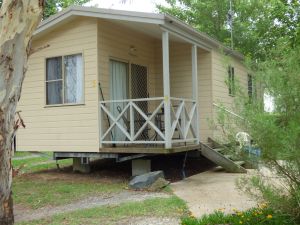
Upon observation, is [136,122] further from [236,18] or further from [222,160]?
[236,18]

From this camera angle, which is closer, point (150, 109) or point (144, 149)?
point (144, 149)

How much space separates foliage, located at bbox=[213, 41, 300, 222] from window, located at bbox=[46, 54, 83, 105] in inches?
217

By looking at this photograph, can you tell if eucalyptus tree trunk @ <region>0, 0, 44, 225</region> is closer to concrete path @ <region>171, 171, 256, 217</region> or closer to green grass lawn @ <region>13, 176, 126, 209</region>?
concrete path @ <region>171, 171, 256, 217</region>

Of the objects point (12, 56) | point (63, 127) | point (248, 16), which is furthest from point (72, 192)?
point (248, 16)

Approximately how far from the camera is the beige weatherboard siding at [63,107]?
9.62 m

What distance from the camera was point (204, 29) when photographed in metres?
22.9

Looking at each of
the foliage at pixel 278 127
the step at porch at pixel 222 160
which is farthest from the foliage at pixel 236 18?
the foliage at pixel 278 127

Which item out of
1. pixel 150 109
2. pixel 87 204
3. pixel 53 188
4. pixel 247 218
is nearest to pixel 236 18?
pixel 150 109

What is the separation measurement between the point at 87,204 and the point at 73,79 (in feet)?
12.6

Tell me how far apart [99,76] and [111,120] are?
1.05 meters

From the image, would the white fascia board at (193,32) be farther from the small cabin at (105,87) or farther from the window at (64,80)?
the window at (64,80)

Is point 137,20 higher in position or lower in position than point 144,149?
higher

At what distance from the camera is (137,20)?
29.4ft

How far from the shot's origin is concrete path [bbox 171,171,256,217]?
6.38m
